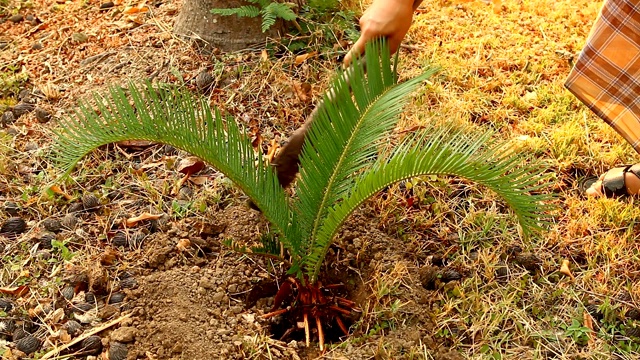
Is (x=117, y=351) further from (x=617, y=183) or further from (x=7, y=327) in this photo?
(x=617, y=183)

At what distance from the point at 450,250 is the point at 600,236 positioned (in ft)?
1.99

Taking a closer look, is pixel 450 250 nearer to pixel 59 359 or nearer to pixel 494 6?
pixel 59 359

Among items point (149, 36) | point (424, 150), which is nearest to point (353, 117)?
point (424, 150)

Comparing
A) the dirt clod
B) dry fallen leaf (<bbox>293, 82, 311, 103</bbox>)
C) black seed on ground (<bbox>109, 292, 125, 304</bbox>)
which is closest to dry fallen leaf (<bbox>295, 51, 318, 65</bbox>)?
dry fallen leaf (<bbox>293, 82, 311, 103</bbox>)

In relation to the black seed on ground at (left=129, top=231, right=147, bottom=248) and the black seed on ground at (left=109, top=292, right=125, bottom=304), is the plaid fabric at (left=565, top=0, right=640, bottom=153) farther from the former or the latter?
the black seed on ground at (left=109, top=292, right=125, bottom=304)

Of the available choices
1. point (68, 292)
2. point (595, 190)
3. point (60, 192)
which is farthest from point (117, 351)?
point (595, 190)

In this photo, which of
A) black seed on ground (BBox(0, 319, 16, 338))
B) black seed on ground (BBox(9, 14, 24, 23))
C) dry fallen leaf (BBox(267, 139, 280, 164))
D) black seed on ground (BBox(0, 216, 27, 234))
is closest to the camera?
black seed on ground (BBox(0, 319, 16, 338))

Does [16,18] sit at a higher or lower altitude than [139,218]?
higher

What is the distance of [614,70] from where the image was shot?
7.63ft

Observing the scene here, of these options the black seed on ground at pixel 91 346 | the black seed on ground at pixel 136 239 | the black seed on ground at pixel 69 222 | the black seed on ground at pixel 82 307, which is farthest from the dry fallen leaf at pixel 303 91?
the black seed on ground at pixel 91 346

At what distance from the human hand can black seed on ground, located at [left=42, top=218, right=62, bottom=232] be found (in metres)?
1.36

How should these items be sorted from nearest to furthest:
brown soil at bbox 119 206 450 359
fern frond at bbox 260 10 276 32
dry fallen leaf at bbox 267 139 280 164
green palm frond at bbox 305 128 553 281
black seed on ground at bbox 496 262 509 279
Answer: green palm frond at bbox 305 128 553 281 < brown soil at bbox 119 206 450 359 < black seed on ground at bbox 496 262 509 279 < dry fallen leaf at bbox 267 139 280 164 < fern frond at bbox 260 10 276 32

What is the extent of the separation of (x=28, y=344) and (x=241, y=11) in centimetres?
173

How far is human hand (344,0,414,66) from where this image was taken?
72.0 inches
